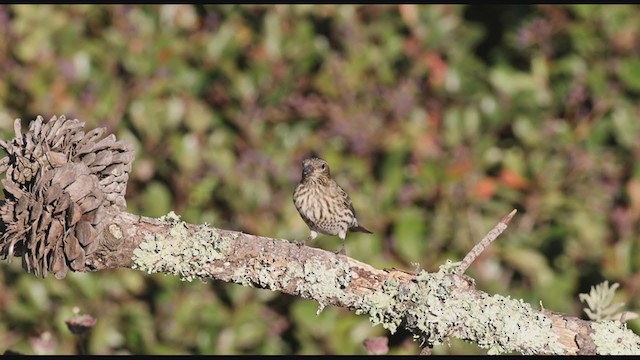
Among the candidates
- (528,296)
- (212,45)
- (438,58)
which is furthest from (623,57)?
(212,45)

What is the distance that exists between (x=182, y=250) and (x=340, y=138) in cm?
223

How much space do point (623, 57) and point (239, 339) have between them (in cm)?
214

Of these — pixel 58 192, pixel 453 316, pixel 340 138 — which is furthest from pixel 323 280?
pixel 340 138

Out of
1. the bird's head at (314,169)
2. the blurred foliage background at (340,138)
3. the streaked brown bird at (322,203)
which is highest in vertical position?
the blurred foliage background at (340,138)

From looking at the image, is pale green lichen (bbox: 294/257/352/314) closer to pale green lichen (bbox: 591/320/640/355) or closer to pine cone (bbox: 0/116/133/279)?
pine cone (bbox: 0/116/133/279)

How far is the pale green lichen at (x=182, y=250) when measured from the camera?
2.17 m

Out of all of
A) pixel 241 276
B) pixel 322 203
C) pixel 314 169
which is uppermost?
pixel 314 169

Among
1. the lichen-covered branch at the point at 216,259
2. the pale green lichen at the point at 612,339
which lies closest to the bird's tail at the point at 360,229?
the lichen-covered branch at the point at 216,259

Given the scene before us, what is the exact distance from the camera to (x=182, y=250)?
2213mm

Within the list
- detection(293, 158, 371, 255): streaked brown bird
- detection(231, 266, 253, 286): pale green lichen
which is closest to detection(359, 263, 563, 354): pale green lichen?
detection(231, 266, 253, 286): pale green lichen

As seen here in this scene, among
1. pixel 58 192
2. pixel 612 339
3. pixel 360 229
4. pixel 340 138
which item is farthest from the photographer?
pixel 340 138

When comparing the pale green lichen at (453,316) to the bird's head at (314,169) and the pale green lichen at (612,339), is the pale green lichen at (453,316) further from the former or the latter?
the bird's head at (314,169)

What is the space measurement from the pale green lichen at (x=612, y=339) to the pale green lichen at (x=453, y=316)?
89 mm

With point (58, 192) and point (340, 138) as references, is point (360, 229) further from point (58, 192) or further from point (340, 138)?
point (58, 192)
